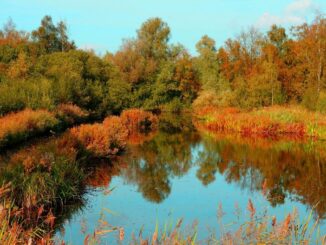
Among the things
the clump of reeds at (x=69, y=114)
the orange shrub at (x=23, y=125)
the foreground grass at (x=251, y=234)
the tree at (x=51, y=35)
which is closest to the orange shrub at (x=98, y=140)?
Result: the orange shrub at (x=23, y=125)

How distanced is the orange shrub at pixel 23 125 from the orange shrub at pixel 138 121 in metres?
9.52

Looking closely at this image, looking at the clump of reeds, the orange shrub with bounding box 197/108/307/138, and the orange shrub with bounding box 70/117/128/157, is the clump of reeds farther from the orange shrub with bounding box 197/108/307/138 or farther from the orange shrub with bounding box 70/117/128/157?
the orange shrub with bounding box 197/108/307/138

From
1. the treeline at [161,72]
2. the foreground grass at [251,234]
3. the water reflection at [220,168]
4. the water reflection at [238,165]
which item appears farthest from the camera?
the treeline at [161,72]

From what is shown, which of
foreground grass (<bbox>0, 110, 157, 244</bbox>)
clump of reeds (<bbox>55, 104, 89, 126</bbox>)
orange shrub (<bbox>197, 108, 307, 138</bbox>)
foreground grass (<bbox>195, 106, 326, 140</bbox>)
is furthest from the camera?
orange shrub (<bbox>197, 108, 307, 138</bbox>)

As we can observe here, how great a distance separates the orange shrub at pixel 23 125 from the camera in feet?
60.5

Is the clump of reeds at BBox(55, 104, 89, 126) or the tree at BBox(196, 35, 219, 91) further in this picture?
the tree at BBox(196, 35, 219, 91)

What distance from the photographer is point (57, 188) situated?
11.6 meters

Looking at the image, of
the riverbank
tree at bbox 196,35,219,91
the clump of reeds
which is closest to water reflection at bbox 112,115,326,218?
the riverbank

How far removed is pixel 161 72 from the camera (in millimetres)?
51781

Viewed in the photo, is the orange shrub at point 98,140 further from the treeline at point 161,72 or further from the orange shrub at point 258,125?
the orange shrub at point 258,125

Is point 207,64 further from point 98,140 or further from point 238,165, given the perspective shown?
point 98,140

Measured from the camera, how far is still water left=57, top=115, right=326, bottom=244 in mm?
10867

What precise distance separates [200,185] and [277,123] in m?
14.7

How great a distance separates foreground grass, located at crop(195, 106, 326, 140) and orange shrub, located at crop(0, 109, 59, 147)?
12.6 m
